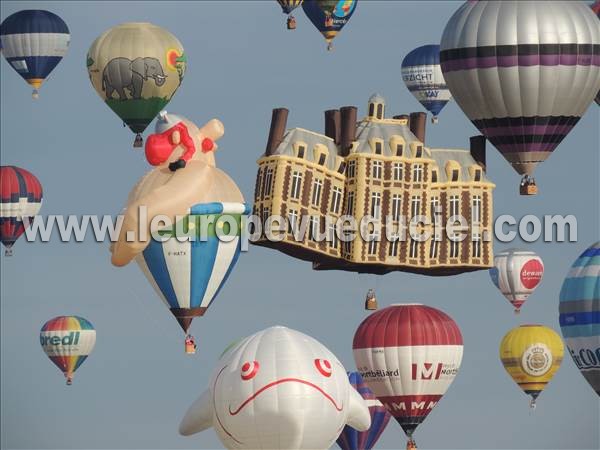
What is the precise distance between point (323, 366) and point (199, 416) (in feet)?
9.31

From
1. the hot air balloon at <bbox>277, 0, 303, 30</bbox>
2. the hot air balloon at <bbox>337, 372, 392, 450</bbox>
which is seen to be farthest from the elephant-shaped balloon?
the hot air balloon at <bbox>337, 372, 392, 450</bbox>

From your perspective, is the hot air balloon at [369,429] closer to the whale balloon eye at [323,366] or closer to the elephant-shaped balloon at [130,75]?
the elephant-shaped balloon at [130,75]

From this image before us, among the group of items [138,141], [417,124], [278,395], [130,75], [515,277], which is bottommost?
[278,395]

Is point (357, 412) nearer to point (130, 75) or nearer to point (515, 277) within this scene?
point (130, 75)

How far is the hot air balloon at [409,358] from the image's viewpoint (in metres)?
64.9

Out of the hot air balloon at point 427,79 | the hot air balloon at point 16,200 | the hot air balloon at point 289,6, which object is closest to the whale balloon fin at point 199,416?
the hot air balloon at point 289,6

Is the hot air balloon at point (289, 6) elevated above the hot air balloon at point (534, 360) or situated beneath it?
elevated above

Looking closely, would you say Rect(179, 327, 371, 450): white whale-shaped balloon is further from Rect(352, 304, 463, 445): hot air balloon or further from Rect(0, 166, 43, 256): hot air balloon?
Rect(0, 166, 43, 256): hot air balloon

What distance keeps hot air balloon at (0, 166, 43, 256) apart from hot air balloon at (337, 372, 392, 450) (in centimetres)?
1403

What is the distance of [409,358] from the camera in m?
64.9

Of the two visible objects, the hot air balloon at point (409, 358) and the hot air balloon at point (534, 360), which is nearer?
the hot air balloon at point (409, 358)

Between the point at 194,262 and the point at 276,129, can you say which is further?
the point at 194,262

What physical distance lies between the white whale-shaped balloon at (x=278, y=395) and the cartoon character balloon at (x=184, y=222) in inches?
190

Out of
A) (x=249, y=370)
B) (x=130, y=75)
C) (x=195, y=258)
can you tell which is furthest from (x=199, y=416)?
(x=130, y=75)
